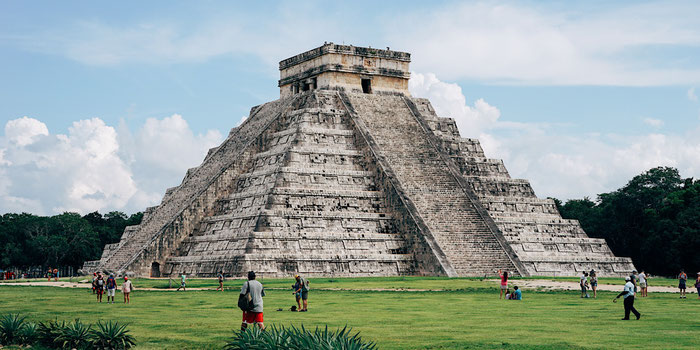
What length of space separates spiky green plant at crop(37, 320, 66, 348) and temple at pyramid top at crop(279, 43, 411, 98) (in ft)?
110

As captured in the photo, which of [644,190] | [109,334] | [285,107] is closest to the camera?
[109,334]

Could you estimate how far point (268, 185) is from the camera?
42062 millimetres

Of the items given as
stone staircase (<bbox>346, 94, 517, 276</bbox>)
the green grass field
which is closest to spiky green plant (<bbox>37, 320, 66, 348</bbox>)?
the green grass field

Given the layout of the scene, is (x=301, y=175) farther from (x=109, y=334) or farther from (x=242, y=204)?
(x=109, y=334)

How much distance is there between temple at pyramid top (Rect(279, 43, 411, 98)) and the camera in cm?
4953

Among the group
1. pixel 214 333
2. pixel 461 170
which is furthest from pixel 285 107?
pixel 214 333

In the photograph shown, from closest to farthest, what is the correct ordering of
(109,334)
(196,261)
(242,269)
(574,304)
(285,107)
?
(109,334), (574,304), (242,269), (196,261), (285,107)

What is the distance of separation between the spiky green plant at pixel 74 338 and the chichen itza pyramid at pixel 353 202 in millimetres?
20826

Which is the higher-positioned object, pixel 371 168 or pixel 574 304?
pixel 371 168

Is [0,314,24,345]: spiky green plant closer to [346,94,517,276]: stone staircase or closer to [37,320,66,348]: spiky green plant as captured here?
[37,320,66,348]: spiky green plant

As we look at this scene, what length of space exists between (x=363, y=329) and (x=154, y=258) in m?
25.7

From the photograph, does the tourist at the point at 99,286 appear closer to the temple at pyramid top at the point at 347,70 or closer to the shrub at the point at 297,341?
the shrub at the point at 297,341

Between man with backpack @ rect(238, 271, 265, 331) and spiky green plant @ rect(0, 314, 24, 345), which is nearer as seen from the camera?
man with backpack @ rect(238, 271, 265, 331)

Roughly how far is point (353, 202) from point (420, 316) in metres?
22.0
